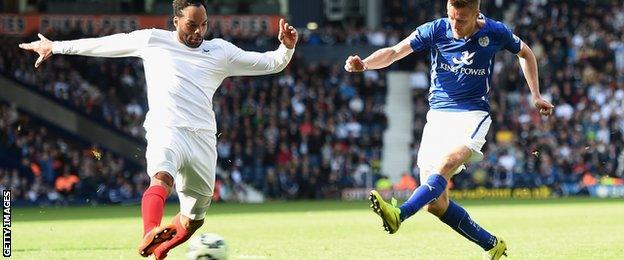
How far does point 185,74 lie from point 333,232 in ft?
26.9

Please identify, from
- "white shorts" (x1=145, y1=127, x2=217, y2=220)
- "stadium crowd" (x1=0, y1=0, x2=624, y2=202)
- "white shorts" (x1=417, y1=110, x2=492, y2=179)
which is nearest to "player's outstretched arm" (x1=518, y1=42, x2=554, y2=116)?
"white shorts" (x1=417, y1=110, x2=492, y2=179)

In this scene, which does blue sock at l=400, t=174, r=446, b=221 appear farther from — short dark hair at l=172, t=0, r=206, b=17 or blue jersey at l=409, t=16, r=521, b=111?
short dark hair at l=172, t=0, r=206, b=17

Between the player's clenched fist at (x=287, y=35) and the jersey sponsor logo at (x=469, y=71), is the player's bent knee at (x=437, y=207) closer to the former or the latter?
the jersey sponsor logo at (x=469, y=71)

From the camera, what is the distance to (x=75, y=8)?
1550 inches

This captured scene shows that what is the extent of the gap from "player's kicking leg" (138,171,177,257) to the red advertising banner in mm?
27967

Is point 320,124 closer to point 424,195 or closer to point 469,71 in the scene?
point 469,71

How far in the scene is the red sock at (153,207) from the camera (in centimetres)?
962

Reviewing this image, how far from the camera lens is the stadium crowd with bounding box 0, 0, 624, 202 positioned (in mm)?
32625

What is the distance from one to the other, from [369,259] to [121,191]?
66.1 ft

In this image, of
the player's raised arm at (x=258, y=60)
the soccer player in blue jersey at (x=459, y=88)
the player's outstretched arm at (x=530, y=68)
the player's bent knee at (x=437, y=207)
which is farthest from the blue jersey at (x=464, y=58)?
the player's raised arm at (x=258, y=60)

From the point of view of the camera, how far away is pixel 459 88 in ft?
37.0

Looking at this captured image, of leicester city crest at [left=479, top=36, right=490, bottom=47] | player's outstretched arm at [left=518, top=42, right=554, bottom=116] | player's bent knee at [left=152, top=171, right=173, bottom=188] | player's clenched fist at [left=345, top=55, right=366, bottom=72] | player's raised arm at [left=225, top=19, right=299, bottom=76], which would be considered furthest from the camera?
player's outstretched arm at [left=518, top=42, right=554, bottom=116]

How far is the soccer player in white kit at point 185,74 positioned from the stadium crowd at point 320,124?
21210mm

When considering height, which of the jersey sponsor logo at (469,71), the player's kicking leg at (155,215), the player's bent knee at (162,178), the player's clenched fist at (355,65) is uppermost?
the player's clenched fist at (355,65)
